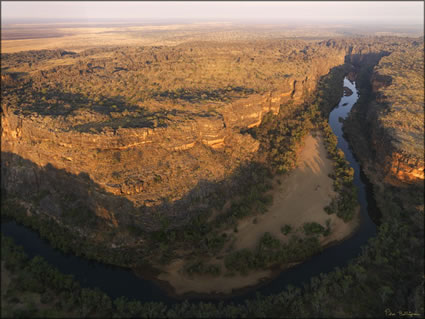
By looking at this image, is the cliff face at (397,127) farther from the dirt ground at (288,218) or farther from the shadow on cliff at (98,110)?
the shadow on cliff at (98,110)

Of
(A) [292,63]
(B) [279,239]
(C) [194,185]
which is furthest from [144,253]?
(A) [292,63]

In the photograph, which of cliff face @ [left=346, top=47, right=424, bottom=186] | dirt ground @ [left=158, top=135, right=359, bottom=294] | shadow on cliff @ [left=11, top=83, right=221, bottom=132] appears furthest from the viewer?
cliff face @ [left=346, top=47, right=424, bottom=186]

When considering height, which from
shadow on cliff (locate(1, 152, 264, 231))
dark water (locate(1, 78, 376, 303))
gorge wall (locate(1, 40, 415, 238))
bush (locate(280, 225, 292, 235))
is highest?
gorge wall (locate(1, 40, 415, 238))

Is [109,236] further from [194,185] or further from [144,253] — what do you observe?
[194,185]

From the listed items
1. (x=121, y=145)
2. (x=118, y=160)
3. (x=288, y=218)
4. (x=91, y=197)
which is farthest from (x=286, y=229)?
(x=91, y=197)

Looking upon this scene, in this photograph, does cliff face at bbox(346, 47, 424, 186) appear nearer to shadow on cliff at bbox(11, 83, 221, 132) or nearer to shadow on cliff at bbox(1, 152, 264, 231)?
shadow on cliff at bbox(1, 152, 264, 231)

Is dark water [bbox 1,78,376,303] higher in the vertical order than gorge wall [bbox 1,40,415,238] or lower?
lower

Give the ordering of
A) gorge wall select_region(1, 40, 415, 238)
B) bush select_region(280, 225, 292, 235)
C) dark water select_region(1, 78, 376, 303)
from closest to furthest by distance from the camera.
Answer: dark water select_region(1, 78, 376, 303) → gorge wall select_region(1, 40, 415, 238) → bush select_region(280, 225, 292, 235)

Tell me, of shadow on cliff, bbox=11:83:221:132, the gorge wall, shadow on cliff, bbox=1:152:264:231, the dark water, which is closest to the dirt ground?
the dark water
